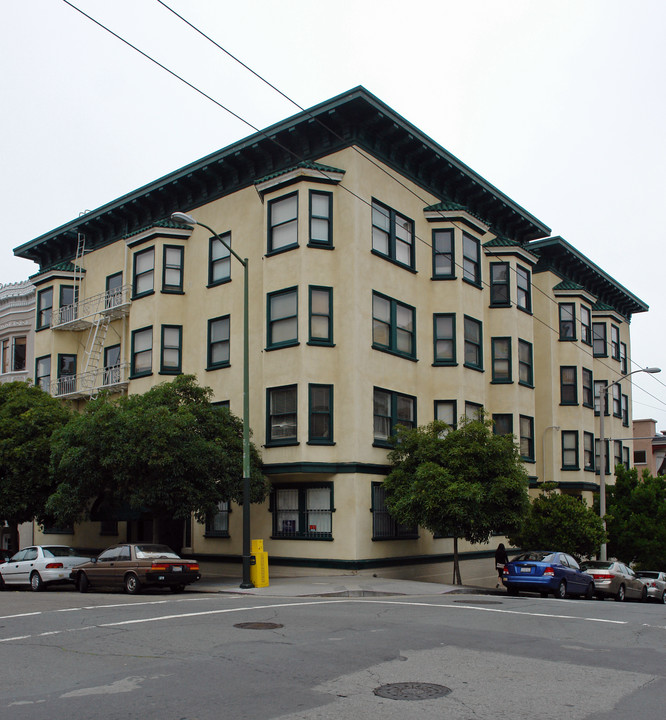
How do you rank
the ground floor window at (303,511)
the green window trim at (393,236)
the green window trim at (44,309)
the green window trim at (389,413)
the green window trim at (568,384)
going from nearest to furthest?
the ground floor window at (303,511) → the green window trim at (389,413) → the green window trim at (393,236) → the green window trim at (44,309) → the green window trim at (568,384)

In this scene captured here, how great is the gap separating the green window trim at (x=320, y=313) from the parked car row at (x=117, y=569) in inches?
330

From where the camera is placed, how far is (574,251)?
128ft

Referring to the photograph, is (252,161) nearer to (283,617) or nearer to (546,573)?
(546,573)

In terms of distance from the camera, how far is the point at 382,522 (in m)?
26.0

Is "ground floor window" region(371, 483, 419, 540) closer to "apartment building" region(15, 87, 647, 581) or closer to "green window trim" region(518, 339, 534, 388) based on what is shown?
"apartment building" region(15, 87, 647, 581)

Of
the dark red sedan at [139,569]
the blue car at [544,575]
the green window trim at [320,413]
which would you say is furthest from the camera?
the green window trim at [320,413]

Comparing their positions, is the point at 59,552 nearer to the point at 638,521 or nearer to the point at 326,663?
the point at 326,663

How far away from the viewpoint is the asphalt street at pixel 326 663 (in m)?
7.71

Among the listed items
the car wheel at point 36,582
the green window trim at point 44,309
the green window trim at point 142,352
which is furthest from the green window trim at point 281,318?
the green window trim at point 44,309

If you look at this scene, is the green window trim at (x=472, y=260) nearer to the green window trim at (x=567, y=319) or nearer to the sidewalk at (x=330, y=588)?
the green window trim at (x=567, y=319)

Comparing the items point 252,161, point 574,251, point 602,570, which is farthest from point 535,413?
point 252,161

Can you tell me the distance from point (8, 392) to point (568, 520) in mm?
21456

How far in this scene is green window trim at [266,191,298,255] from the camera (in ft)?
87.6

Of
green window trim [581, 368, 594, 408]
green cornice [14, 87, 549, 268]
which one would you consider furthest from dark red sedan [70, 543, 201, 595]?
green window trim [581, 368, 594, 408]
